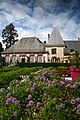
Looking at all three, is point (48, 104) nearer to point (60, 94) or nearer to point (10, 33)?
point (60, 94)

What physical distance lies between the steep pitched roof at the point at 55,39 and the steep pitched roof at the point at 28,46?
177 cm

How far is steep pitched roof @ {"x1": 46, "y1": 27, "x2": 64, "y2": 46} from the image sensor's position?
148 ft

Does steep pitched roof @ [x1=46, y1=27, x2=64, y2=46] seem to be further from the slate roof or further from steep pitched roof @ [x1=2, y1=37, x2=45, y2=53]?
the slate roof

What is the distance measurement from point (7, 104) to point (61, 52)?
1655 inches

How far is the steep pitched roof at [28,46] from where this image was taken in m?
43.8

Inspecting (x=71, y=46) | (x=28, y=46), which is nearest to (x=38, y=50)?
(x=28, y=46)

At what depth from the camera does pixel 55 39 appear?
45.3 metres

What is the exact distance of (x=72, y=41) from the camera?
49.3 m

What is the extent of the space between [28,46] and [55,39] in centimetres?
477

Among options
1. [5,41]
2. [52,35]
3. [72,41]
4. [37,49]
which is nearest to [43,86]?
[37,49]

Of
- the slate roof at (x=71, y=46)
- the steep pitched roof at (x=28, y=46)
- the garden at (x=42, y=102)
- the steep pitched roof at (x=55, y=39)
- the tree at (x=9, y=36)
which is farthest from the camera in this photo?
the tree at (x=9, y=36)

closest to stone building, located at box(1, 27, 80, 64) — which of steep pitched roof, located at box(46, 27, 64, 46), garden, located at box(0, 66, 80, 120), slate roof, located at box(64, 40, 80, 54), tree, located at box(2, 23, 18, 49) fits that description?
steep pitched roof, located at box(46, 27, 64, 46)

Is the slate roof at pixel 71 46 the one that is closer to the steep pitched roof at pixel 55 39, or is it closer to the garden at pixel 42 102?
the steep pitched roof at pixel 55 39

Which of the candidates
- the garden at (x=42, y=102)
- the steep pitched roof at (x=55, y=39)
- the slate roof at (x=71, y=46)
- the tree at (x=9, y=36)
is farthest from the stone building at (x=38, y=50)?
the garden at (x=42, y=102)
